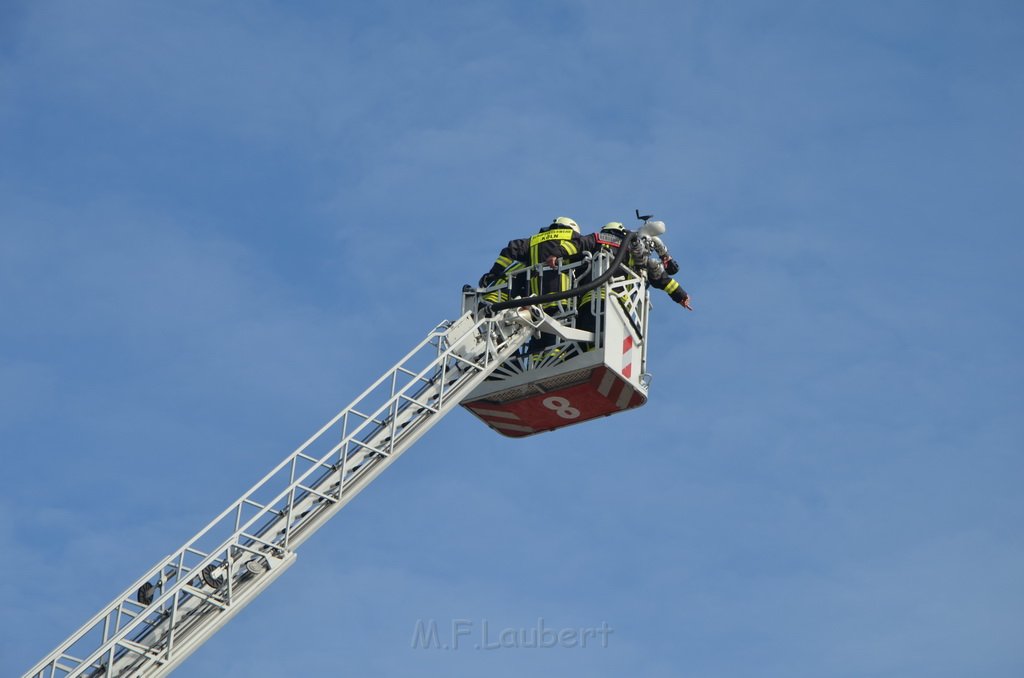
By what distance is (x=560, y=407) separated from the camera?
4119 centimetres

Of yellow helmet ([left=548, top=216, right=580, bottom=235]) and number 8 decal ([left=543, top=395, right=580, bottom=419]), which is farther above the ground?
yellow helmet ([left=548, top=216, right=580, bottom=235])

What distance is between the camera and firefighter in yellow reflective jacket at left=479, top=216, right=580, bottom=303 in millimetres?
40438

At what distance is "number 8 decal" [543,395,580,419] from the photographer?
1606 inches

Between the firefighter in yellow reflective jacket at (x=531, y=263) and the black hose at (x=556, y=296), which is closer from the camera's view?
the black hose at (x=556, y=296)

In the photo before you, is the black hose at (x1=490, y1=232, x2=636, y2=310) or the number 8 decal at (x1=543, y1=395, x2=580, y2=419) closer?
the black hose at (x1=490, y1=232, x2=636, y2=310)

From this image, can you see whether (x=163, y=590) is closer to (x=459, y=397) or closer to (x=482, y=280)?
(x=459, y=397)

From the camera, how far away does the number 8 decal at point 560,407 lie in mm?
40781

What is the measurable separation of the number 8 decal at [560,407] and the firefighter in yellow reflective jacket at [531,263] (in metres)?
2.35

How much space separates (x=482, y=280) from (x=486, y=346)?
3001 mm

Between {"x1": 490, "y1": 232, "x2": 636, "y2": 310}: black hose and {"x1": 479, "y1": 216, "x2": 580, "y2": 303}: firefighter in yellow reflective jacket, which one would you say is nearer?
{"x1": 490, "y1": 232, "x2": 636, "y2": 310}: black hose

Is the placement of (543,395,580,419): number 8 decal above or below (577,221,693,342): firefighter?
below

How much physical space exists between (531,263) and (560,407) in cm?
326

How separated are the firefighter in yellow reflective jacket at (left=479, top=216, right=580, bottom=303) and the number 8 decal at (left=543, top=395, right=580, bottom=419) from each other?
2349mm

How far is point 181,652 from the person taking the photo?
108 feet
